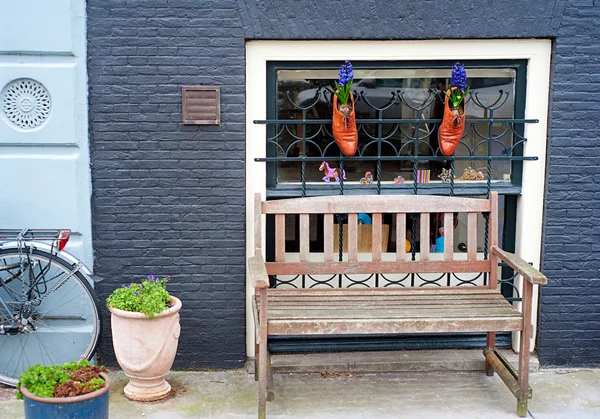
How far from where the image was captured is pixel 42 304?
16.6ft

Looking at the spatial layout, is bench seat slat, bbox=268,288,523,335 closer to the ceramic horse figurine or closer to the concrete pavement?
the concrete pavement

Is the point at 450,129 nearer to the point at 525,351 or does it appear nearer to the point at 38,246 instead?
the point at 525,351

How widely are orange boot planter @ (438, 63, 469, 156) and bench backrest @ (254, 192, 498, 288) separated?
43 centimetres

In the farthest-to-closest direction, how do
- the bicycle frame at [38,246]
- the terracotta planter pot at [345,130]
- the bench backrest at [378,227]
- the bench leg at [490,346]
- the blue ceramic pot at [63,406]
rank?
1. the bench leg at [490,346]
2. the terracotta planter pot at [345,130]
3. the bench backrest at [378,227]
4. the bicycle frame at [38,246]
5. the blue ceramic pot at [63,406]

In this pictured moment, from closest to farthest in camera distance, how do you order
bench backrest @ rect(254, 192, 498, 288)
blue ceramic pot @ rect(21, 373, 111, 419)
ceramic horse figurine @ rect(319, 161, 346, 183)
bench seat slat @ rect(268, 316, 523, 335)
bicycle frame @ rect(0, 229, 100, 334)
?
blue ceramic pot @ rect(21, 373, 111, 419), bench seat slat @ rect(268, 316, 523, 335), bicycle frame @ rect(0, 229, 100, 334), bench backrest @ rect(254, 192, 498, 288), ceramic horse figurine @ rect(319, 161, 346, 183)

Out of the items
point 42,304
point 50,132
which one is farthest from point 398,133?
point 42,304

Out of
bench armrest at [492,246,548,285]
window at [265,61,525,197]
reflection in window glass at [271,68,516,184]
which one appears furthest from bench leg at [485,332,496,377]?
reflection in window glass at [271,68,516,184]

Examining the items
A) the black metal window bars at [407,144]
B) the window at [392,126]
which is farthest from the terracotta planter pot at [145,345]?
the window at [392,126]

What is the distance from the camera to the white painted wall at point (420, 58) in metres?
4.94

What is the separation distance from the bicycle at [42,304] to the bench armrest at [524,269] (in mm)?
2630

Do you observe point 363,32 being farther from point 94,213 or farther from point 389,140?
point 94,213

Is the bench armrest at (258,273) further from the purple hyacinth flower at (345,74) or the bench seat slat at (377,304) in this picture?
the purple hyacinth flower at (345,74)

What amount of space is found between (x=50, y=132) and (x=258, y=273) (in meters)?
1.80

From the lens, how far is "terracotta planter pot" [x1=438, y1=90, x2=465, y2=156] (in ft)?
16.1
